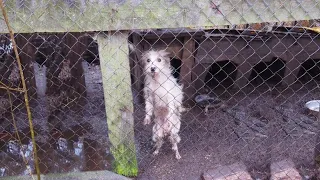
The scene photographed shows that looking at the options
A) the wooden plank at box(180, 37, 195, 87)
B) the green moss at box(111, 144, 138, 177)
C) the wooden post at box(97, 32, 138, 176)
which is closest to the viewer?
the wooden post at box(97, 32, 138, 176)

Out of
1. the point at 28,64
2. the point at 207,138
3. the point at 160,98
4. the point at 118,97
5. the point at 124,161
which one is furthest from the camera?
the point at 28,64

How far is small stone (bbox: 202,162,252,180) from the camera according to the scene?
3.00 meters

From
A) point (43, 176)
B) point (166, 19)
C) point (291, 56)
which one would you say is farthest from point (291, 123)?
point (43, 176)

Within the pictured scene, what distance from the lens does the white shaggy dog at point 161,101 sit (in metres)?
3.69

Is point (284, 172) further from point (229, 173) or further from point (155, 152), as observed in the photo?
point (155, 152)

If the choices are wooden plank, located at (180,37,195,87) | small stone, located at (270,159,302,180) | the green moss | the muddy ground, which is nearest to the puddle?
the muddy ground

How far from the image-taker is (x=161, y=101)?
373cm

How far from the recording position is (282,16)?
7.99ft

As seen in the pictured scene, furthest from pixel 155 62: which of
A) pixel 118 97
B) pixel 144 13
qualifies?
pixel 144 13

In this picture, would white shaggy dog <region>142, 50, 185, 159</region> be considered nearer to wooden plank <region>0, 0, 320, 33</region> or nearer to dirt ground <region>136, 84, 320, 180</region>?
dirt ground <region>136, 84, 320, 180</region>

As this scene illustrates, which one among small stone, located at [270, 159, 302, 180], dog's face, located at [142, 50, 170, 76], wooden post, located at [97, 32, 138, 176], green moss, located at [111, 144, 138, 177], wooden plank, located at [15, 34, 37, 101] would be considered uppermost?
wooden plank, located at [15, 34, 37, 101]

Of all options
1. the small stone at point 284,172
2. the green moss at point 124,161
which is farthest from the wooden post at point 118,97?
the small stone at point 284,172

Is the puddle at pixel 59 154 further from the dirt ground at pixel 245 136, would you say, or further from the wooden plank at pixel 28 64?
the wooden plank at pixel 28 64

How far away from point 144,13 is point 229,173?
5.22 feet
